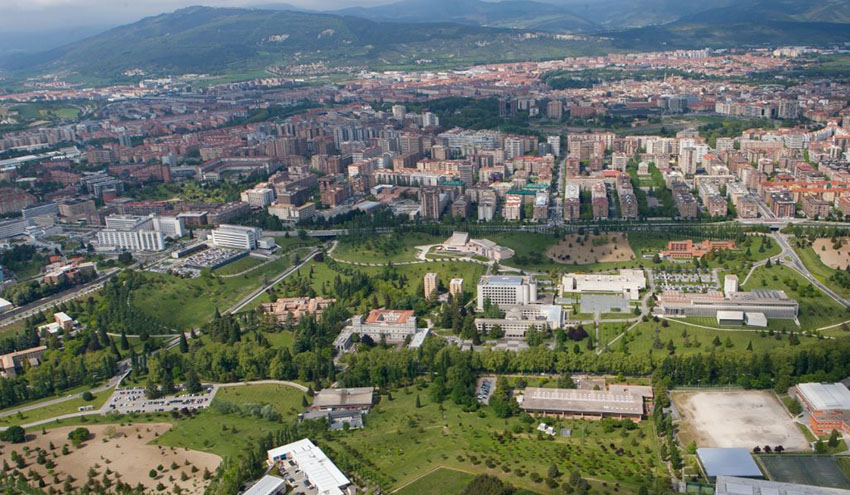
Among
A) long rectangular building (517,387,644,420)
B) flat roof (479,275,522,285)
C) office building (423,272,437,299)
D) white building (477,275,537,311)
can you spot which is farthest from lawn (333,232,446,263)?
long rectangular building (517,387,644,420)

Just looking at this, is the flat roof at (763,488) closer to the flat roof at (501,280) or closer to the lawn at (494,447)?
the lawn at (494,447)

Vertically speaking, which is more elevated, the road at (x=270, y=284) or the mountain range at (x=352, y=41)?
the mountain range at (x=352, y=41)

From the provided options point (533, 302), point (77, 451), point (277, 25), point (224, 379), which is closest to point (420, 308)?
point (533, 302)

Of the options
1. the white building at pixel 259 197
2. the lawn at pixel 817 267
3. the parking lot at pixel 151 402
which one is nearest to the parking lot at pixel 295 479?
the parking lot at pixel 151 402

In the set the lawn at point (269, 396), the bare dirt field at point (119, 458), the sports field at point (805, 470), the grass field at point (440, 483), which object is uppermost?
the grass field at point (440, 483)

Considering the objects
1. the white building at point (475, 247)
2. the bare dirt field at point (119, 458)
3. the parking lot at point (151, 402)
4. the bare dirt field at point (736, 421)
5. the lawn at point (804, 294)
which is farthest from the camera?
the white building at point (475, 247)

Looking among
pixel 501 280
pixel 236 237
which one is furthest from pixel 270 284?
pixel 501 280

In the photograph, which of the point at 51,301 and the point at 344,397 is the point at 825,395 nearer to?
the point at 344,397
